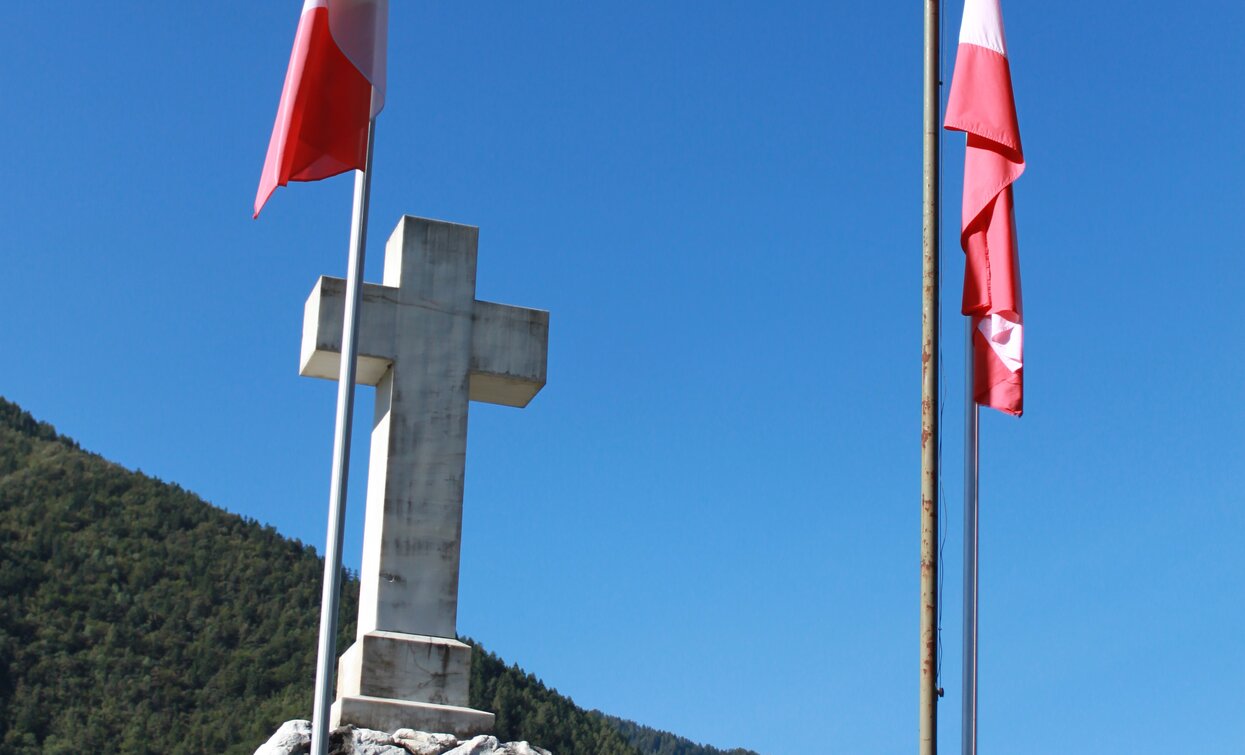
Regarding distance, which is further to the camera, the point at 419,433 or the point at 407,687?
the point at 419,433

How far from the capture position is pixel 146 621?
80.9 metres

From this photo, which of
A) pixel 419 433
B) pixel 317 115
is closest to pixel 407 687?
pixel 419 433

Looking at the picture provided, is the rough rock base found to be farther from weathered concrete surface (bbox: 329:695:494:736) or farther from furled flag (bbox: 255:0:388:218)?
furled flag (bbox: 255:0:388:218)

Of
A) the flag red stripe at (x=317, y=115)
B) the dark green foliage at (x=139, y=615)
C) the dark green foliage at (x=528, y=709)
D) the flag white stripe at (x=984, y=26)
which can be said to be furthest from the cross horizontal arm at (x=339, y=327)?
the dark green foliage at (x=139, y=615)

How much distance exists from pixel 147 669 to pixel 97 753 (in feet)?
23.5

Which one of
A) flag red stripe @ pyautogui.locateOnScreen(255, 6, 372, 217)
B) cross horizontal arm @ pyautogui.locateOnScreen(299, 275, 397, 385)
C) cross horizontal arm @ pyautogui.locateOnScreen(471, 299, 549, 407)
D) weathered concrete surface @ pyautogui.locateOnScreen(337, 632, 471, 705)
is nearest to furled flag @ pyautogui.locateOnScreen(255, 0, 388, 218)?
flag red stripe @ pyautogui.locateOnScreen(255, 6, 372, 217)

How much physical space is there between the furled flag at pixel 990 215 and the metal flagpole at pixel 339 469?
319 centimetres

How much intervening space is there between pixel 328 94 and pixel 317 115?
0.14 metres

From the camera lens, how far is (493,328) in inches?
428

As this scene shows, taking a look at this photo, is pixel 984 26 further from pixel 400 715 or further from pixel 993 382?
pixel 400 715

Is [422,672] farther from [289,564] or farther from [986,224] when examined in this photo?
[289,564]

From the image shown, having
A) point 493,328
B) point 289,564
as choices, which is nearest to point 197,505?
point 289,564

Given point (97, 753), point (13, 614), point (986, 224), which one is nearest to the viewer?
point (986, 224)

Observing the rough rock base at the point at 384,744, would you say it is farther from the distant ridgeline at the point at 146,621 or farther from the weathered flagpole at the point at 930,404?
the distant ridgeline at the point at 146,621
